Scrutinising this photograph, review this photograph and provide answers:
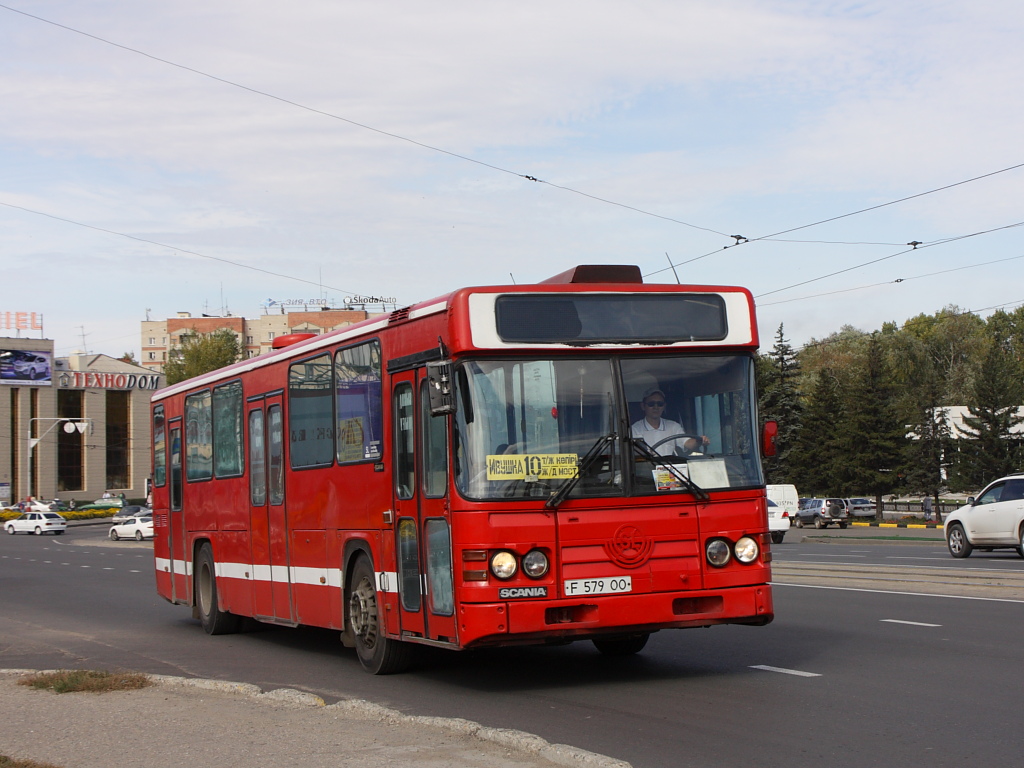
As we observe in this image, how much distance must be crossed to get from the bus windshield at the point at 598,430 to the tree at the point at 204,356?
11270 cm

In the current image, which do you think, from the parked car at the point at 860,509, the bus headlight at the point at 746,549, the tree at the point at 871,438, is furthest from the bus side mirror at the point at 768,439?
the tree at the point at 871,438

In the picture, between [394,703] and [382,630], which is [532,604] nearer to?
[394,703]

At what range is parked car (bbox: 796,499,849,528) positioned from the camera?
60.0 metres

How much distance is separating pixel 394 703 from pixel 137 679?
218 cm

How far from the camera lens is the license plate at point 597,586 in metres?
8.73

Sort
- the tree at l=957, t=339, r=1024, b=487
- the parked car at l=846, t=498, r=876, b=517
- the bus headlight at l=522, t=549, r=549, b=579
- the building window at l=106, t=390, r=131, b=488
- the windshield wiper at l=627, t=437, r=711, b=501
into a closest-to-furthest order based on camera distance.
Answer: the bus headlight at l=522, t=549, r=549, b=579 < the windshield wiper at l=627, t=437, r=711, b=501 < the parked car at l=846, t=498, r=876, b=517 < the tree at l=957, t=339, r=1024, b=487 < the building window at l=106, t=390, r=131, b=488

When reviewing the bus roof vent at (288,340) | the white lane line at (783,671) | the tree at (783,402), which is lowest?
the white lane line at (783,671)

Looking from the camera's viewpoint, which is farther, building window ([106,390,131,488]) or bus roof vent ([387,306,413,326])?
building window ([106,390,131,488])

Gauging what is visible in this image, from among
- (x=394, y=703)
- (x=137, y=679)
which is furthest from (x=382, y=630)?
(x=137, y=679)

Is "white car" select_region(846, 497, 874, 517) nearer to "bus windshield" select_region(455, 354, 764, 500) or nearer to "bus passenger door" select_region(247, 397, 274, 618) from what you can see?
"bus passenger door" select_region(247, 397, 274, 618)

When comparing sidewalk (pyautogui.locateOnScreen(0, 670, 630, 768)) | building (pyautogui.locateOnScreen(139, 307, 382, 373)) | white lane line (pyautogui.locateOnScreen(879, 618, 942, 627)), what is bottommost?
white lane line (pyautogui.locateOnScreen(879, 618, 942, 627))

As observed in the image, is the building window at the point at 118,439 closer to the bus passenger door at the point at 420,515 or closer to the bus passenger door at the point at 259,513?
the bus passenger door at the point at 259,513

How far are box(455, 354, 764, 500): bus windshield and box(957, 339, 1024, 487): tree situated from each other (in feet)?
222

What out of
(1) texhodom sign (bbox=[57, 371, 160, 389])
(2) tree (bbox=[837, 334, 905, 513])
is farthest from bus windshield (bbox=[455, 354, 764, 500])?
(1) texhodom sign (bbox=[57, 371, 160, 389])
